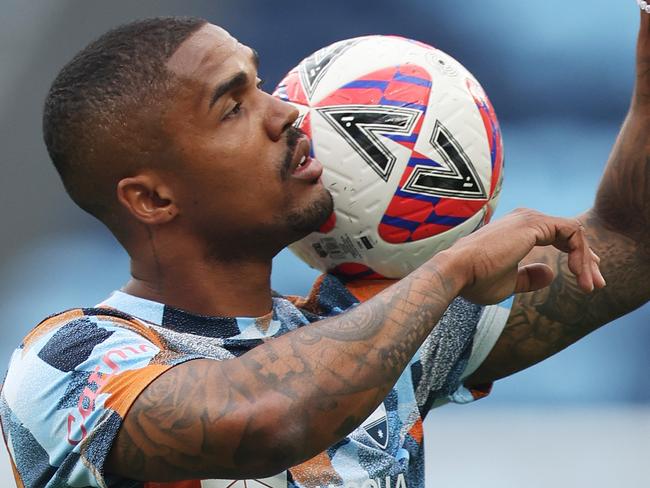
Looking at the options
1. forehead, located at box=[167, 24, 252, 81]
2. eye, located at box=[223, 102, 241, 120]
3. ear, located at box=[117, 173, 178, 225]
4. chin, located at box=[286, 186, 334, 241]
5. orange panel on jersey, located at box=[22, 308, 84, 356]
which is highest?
forehead, located at box=[167, 24, 252, 81]

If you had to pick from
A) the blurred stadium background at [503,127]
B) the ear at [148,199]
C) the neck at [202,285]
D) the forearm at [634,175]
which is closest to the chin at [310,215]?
the neck at [202,285]

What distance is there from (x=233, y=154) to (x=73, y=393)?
0.70 m

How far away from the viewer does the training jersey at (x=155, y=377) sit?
8.47 feet

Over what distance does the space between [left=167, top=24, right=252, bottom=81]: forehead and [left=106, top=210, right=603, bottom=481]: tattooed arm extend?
70 cm

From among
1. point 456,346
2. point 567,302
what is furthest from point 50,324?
point 567,302

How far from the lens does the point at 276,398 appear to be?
2.49 m

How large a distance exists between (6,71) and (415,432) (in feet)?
16.7

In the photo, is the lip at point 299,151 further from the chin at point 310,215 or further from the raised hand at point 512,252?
the raised hand at point 512,252

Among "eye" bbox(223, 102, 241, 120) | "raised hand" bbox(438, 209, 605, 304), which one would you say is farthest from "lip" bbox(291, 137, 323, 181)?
"raised hand" bbox(438, 209, 605, 304)

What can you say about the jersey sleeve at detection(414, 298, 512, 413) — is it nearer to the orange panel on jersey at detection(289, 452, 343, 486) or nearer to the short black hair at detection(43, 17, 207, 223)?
the orange panel on jersey at detection(289, 452, 343, 486)

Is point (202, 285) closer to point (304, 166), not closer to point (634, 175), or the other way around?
point (304, 166)

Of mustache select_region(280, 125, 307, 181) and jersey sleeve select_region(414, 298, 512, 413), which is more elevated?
mustache select_region(280, 125, 307, 181)

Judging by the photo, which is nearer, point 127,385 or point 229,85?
point 127,385

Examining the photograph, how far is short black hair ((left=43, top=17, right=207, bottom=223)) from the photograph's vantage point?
2.97 m
